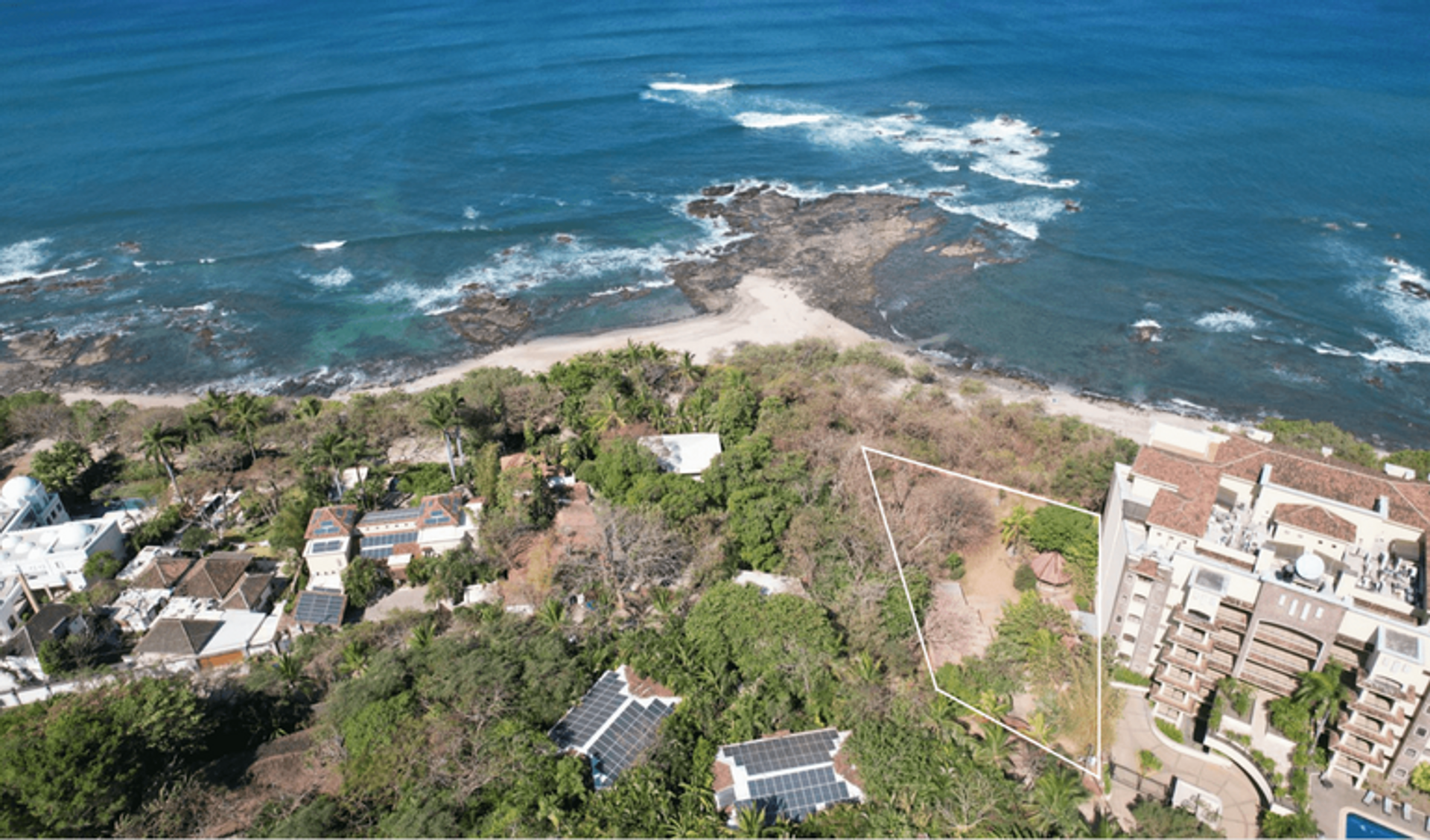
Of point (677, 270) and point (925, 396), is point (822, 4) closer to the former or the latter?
point (677, 270)

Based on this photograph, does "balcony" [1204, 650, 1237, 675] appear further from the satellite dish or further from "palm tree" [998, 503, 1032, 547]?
"palm tree" [998, 503, 1032, 547]

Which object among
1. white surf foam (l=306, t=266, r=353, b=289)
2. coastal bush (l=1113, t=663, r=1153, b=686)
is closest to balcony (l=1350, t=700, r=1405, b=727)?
coastal bush (l=1113, t=663, r=1153, b=686)

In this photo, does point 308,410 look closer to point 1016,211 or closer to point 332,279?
point 332,279

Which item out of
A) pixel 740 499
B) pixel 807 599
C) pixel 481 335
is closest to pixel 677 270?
pixel 481 335

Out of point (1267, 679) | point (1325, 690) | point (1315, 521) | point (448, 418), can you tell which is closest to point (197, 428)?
point (448, 418)

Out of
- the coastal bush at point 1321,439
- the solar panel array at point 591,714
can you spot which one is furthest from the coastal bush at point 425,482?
the coastal bush at point 1321,439

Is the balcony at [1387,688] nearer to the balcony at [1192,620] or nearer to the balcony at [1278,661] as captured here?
the balcony at [1278,661]

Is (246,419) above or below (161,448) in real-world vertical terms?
above
